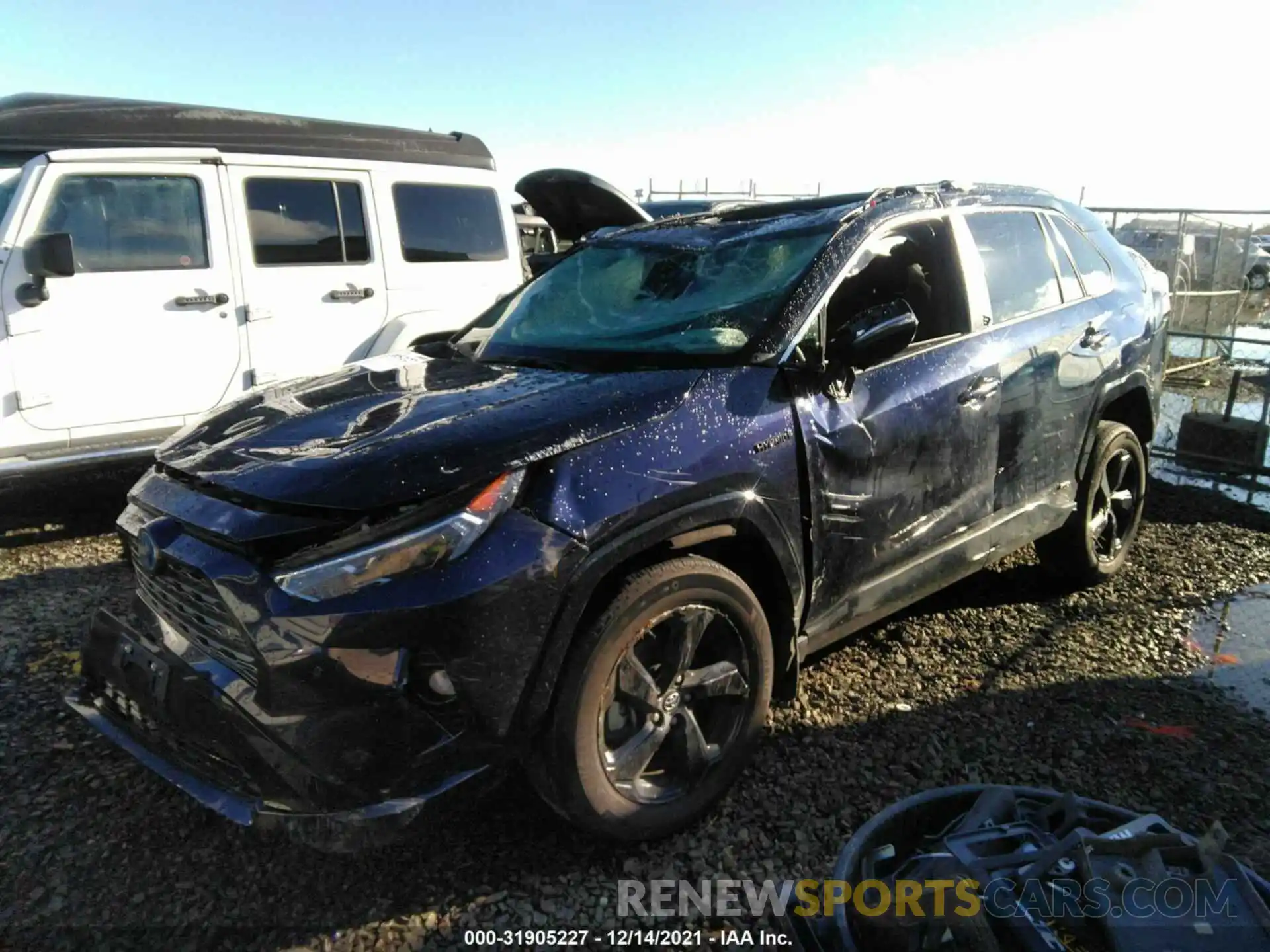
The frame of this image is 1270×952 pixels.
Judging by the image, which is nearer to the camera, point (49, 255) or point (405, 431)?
point (405, 431)

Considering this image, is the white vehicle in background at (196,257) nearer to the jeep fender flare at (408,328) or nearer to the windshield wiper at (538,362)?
the jeep fender flare at (408,328)

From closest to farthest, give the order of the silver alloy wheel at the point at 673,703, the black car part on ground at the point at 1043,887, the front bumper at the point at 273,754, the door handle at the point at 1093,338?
1. the black car part on ground at the point at 1043,887
2. the front bumper at the point at 273,754
3. the silver alloy wheel at the point at 673,703
4. the door handle at the point at 1093,338

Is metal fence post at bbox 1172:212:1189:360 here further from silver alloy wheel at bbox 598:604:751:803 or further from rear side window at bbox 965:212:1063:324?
silver alloy wheel at bbox 598:604:751:803

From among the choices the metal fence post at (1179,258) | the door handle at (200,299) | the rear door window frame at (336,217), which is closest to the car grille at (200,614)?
the door handle at (200,299)

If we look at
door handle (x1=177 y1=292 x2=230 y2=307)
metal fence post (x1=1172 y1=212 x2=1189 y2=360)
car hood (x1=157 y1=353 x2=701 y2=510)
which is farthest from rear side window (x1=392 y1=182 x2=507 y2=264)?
metal fence post (x1=1172 y1=212 x2=1189 y2=360)

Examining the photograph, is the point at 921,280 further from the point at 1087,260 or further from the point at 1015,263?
the point at 1087,260

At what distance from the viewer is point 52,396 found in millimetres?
5090

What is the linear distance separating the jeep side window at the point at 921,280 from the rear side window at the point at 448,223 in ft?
13.6

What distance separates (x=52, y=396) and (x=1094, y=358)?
5.49 m

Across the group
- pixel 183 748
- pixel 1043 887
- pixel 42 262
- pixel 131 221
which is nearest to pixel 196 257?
pixel 131 221

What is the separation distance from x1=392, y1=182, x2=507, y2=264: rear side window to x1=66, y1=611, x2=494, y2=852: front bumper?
4.69m

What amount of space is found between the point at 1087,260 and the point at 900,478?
2008 millimetres

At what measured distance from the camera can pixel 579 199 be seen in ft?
20.0

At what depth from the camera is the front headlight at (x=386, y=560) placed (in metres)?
2.06
